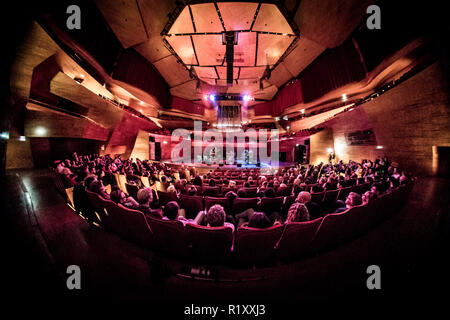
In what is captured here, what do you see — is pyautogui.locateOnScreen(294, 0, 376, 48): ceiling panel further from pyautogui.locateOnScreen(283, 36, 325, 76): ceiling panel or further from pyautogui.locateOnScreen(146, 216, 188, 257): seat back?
pyautogui.locateOnScreen(146, 216, 188, 257): seat back

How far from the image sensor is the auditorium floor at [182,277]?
57.2 inches

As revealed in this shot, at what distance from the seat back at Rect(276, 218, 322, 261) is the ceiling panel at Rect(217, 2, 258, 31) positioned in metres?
9.55

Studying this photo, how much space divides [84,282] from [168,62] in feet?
43.4

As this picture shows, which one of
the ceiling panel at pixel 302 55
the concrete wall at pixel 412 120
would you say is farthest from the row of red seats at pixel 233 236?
the ceiling panel at pixel 302 55

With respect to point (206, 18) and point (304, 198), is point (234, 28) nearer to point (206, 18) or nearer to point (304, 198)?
point (206, 18)

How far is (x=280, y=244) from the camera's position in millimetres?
1864

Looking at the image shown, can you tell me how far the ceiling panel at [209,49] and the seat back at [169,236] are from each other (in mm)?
10686

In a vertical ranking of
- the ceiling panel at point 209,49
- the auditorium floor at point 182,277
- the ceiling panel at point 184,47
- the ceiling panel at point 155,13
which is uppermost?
the ceiling panel at point 209,49

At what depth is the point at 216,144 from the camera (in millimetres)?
17094

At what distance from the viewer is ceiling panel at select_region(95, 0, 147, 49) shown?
21.3ft

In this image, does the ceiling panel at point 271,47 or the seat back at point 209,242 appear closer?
the seat back at point 209,242

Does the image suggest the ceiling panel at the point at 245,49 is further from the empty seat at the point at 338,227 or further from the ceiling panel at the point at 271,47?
the empty seat at the point at 338,227

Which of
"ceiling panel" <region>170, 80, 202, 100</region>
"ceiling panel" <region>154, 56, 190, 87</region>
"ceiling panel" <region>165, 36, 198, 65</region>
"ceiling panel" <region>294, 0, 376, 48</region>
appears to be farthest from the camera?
"ceiling panel" <region>170, 80, 202, 100</region>

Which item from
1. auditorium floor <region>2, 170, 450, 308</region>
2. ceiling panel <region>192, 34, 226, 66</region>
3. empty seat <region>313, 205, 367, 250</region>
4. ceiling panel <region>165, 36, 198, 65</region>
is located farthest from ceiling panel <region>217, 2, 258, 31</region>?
auditorium floor <region>2, 170, 450, 308</region>
